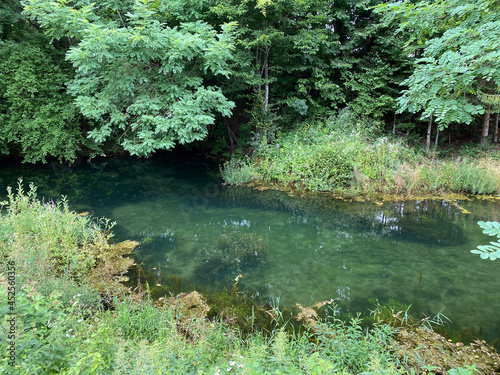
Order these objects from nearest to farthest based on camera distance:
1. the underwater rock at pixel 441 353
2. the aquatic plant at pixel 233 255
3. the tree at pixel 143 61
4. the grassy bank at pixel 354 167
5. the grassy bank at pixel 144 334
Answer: the grassy bank at pixel 144 334
the underwater rock at pixel 441 353
the aquatic plant at pixel 233 255
the tree at pixel 143 61
the grassy bank at pixel 354 167

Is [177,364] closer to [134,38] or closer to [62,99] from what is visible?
[134,38]

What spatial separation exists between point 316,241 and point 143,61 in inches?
267

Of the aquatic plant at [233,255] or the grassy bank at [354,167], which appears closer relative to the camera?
the aquatic plant at [233,255]

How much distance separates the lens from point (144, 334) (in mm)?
3035

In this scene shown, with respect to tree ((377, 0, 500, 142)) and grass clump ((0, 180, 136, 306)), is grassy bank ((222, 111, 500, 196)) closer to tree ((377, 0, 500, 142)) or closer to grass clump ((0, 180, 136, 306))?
tree ((377, 0, 500, 142))

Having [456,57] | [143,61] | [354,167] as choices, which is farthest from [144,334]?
[143,61]

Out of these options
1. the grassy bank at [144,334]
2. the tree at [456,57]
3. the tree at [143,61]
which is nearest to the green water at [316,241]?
the grassy bank at [144,334]

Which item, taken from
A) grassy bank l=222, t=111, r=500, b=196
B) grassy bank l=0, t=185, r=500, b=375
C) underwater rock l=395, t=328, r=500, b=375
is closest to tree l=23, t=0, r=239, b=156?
grassy bank l=222, t=111, r=500, b=196

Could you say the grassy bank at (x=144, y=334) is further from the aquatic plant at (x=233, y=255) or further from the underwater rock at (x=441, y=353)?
the aquatic plant at (x=233, y=255)

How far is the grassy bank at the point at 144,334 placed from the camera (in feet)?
6.72

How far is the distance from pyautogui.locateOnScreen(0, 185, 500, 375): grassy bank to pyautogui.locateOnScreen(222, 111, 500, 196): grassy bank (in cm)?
516

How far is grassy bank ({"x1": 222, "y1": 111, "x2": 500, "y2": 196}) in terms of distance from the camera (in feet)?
26.0

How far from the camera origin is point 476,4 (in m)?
2.85

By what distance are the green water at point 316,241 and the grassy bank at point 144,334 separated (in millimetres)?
539
